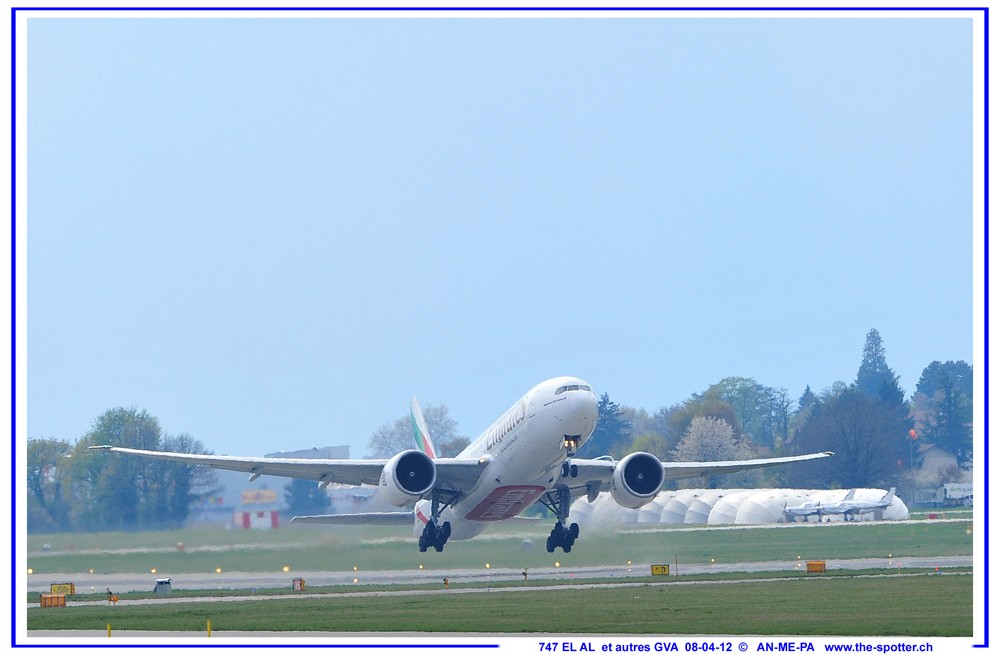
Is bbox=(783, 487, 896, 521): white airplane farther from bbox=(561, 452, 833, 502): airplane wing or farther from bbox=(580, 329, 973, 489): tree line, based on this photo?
bbox=(561, 452, 833, 502): airplane wing

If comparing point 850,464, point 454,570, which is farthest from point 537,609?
point 850,464

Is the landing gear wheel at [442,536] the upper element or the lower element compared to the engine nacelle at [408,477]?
lower

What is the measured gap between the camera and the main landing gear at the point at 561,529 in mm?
46031

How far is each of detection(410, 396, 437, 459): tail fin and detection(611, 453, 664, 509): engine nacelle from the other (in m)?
12.8

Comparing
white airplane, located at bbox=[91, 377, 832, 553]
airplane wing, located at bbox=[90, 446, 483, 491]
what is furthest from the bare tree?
airplane wing, located at bbox=[90, 446, 483, 491]

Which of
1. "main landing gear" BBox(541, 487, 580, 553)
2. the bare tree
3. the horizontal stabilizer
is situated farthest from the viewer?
the bare tree

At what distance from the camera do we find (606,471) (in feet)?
151

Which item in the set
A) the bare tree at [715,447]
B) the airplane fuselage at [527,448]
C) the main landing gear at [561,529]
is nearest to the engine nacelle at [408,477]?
the airplane fuselage at [527,448]

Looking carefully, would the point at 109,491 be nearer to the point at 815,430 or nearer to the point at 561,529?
the point at 561,529

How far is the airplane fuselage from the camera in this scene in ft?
126

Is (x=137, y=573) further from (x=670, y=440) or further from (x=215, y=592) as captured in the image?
(x=670, y=440)

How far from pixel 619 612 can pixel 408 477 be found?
38.2 feet

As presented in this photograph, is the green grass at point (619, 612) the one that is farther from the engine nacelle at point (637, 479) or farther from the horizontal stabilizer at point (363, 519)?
the horizontal stabilizer at point (363, 519)

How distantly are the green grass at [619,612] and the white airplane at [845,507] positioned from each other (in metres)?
33.3
